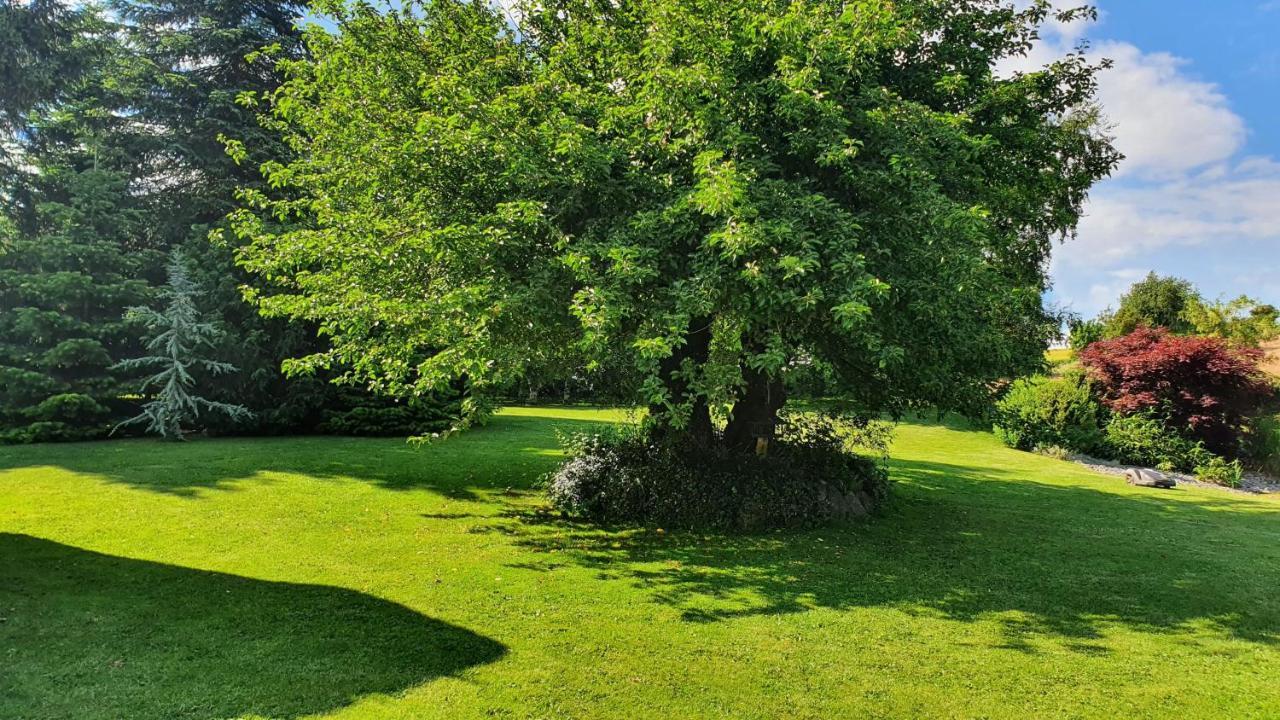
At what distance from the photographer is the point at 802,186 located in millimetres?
6984

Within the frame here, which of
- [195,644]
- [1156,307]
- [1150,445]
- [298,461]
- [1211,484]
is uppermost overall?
[1156,307]

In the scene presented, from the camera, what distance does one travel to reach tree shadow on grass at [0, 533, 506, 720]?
391 centimetres

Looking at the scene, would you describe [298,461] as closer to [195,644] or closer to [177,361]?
[177,361]

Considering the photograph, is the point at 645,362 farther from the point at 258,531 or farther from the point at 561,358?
the point at 258,531

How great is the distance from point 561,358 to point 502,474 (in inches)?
168

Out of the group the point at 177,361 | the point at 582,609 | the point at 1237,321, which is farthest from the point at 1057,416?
the point at 177,361

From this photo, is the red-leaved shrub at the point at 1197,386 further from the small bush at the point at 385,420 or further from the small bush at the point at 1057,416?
the small bush at the point at 385,420

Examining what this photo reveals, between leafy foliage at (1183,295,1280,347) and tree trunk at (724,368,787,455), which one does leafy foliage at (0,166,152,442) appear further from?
leafy foliage at (1183,295,1280,347)

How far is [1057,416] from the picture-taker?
58.8 feet

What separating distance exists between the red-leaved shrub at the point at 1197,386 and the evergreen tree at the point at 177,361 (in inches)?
848

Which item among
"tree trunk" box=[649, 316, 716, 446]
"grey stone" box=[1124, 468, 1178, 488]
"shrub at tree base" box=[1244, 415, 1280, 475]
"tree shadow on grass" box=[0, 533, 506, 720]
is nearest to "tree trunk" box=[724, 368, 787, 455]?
"tree trunk" box=[649, 316, 716, 446]

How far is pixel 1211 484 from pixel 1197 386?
2651 millimetres

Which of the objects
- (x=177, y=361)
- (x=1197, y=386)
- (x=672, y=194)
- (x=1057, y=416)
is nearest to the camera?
(x=672, y=194)

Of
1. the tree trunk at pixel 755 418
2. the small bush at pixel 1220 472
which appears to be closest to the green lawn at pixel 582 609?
the tree trunk at pixel 755 418
